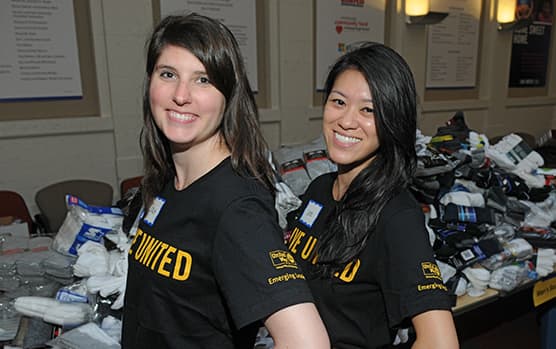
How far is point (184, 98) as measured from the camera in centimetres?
77

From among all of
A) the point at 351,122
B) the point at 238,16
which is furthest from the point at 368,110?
the point at 238,16

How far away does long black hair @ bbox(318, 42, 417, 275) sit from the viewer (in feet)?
3.19

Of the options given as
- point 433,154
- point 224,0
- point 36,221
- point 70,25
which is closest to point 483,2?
point 224,0

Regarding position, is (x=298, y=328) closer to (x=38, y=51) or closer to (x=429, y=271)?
(x=429, y=271)

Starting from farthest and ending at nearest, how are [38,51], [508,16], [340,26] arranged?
[508,16] < [340,26] < [38,51]

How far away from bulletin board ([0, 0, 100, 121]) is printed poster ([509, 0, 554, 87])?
4957 mm

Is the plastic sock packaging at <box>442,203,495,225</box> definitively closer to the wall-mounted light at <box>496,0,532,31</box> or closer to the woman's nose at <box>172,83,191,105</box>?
the woman's nose at <box>172,83,191,105</box>

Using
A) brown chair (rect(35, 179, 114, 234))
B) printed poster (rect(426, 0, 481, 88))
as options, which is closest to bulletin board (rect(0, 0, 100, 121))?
brown chair (rect(35, 179, 114, 234))

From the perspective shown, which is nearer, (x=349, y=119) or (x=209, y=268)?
(x=209, y=268)

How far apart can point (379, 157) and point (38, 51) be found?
2.73 meters

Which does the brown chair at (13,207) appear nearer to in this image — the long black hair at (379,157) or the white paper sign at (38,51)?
the white paper sign at (38,51)

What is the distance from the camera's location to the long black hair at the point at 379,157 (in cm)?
97

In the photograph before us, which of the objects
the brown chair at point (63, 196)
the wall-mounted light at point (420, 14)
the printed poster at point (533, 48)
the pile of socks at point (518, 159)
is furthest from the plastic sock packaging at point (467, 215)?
the printed poster at point (533, 48)

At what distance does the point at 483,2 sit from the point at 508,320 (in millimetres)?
4396
